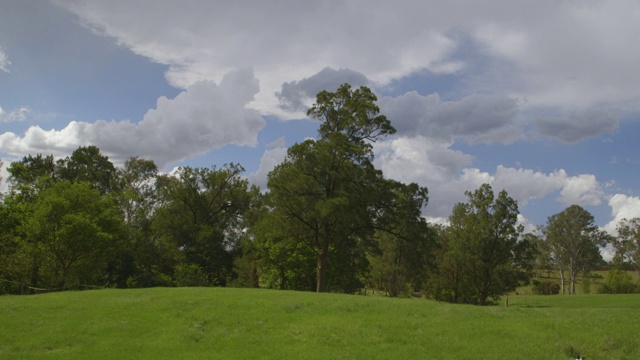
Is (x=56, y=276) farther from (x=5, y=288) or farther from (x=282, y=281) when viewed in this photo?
(x=282, y=281)

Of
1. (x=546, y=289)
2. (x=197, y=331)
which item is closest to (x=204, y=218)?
(x=197, y=331)

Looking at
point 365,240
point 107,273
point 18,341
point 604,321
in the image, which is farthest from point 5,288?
point 604,321

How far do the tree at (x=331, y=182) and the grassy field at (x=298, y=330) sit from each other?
462 inches

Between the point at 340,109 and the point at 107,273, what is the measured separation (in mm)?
29808

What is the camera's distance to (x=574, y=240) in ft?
263

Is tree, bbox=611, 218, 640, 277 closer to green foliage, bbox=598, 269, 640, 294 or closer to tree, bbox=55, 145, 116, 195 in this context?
green foliage, bbox=598, 269, 640, 294

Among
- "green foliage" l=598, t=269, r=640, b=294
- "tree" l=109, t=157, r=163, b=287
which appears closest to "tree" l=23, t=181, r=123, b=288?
"tree" l=109, t=157, r=163, b=287

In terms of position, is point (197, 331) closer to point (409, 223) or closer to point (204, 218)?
point (409, 223)

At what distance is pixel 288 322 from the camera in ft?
62.0

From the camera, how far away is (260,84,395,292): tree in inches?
1323

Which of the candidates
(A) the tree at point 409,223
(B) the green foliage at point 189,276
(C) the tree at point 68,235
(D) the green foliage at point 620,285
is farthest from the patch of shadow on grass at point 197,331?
(D) the green foliage at point 620,285

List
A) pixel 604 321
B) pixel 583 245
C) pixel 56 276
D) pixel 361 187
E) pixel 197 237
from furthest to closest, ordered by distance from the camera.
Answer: pixel 583 245 < pixel 197 237 < pixel 56 276 < pixel 361 187 < pixel 604 321

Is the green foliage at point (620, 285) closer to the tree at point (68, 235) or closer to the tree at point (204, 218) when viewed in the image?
the tree at point (204, 218)

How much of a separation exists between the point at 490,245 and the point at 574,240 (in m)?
44.5
